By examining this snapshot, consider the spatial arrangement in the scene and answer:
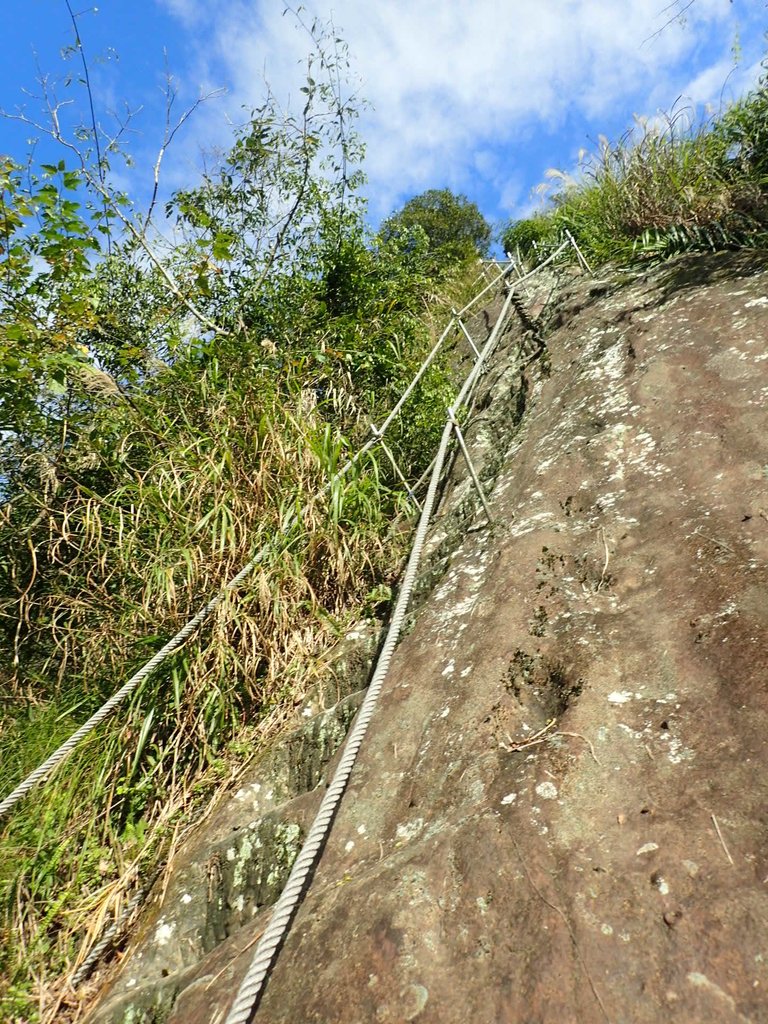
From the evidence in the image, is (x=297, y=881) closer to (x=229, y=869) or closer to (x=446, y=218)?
(x=229, y=869)

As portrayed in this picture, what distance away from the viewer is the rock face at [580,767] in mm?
1254

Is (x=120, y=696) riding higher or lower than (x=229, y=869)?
higher

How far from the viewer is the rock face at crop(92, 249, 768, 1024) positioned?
1254mm

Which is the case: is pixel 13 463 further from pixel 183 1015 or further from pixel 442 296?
pixel 442 296

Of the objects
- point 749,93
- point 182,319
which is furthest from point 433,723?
point 749,93

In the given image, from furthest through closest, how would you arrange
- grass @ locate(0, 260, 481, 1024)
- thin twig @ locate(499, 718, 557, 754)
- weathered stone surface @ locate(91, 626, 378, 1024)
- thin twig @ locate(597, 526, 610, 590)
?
1. grass @ locate(0, 260, 481, 1024)
2. thin twig @ locate(597, 526, 610, 590)
3. weathered stone surface @ locate(91, 626, 378, 1024)
4. thin twig @ locate(499, 718, 557, 754)

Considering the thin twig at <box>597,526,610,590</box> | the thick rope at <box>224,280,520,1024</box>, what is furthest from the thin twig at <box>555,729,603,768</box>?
the thin twig at <box>597,526,610,590</box>

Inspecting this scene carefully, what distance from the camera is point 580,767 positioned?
167 centimetres

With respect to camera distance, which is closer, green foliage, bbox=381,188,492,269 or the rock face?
the rock face

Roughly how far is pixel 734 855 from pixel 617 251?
192 inches

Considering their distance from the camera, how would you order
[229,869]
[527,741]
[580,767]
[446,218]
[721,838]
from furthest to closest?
1. [446,218]
2. [229,869]
3. [527,741]
4. [580,767]
5. [721,838]

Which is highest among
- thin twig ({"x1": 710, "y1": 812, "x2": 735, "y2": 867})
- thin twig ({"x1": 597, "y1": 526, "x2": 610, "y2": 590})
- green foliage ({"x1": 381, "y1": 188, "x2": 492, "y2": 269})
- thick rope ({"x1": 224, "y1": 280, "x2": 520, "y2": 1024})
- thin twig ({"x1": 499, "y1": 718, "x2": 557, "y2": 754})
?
green foliage ({"x1": 381, "y1": 188, "x2": 492, "y2": 269})

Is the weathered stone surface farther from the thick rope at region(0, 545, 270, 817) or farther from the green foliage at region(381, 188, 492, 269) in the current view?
the green foliage at region(381, 188, 492, 269)

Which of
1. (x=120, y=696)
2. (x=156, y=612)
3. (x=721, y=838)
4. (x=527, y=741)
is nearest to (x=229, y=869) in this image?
(x=120, y=696)
